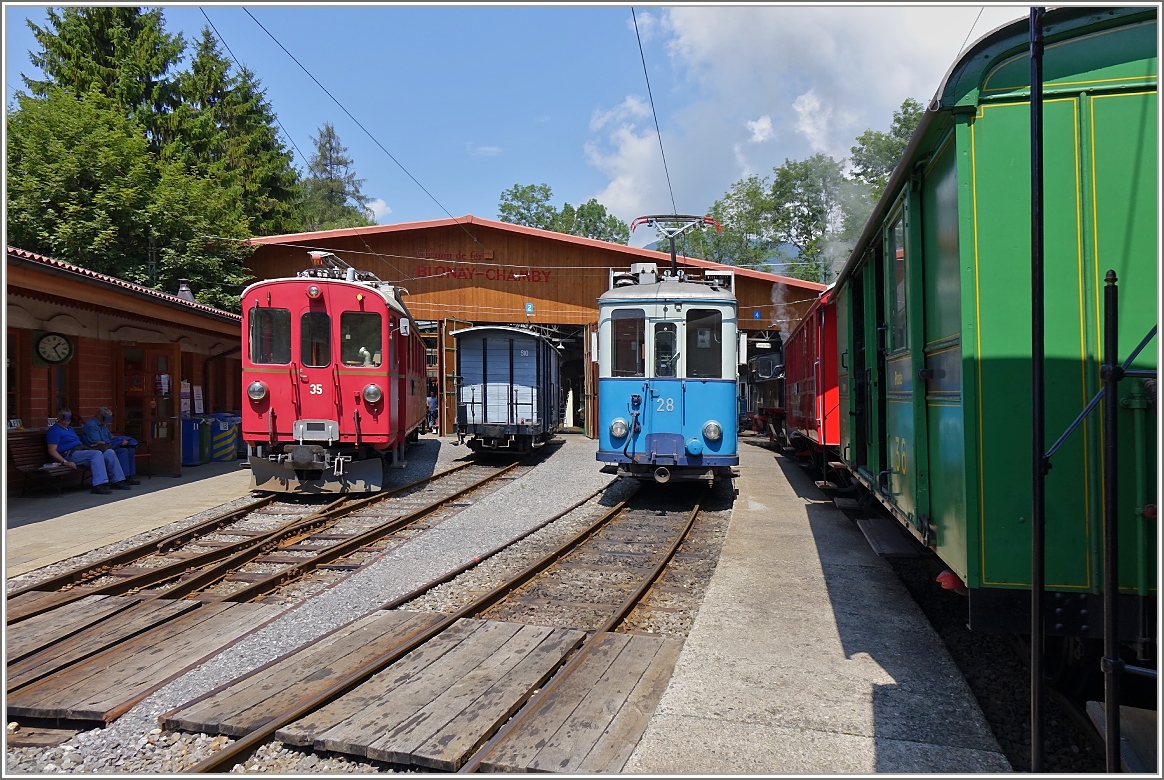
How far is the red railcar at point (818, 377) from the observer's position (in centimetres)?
989

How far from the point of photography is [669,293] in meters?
10.1

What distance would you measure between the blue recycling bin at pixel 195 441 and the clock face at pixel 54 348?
3.37 m

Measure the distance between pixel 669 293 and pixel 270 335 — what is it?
5.83m

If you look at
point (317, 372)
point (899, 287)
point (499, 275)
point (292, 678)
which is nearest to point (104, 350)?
point (317, 372)

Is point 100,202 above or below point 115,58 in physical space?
below

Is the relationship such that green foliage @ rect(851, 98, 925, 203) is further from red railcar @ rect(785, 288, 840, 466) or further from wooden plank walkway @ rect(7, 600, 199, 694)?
wooden plank walkway @ rect(7, 600, 199, 694)

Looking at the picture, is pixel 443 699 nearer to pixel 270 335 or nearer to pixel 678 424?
pixel 678 424

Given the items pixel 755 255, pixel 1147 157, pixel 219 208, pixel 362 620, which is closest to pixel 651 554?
pixel 362 620

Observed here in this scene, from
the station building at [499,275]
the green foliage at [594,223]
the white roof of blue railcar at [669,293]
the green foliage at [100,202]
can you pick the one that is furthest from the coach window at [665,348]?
the green foliage at [594,223]

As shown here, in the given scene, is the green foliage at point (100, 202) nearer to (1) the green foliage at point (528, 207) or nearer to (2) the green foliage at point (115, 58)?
(2) the green foliage at point (115, 58)

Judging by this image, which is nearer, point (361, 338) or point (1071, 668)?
point (1071, 668)

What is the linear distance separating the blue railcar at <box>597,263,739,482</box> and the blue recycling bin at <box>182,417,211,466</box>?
9426 mm

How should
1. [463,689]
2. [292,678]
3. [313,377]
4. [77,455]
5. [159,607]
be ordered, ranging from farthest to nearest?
[77,455] → [313,377] → [159,607] → [292,678] → [463,689]

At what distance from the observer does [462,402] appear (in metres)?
16.4
